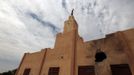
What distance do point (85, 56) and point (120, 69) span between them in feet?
11.5

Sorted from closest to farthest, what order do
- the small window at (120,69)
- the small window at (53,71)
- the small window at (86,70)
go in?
the small window at (120,69)
the small window at (86,70)
the small window at (53,71)

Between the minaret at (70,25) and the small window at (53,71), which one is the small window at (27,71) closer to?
the small window at (53,71)

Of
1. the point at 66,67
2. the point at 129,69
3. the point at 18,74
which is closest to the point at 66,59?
Answer: the point at 66,67

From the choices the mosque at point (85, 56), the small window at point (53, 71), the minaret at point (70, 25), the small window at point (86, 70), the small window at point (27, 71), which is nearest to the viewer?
the mosque at point (85, 56)

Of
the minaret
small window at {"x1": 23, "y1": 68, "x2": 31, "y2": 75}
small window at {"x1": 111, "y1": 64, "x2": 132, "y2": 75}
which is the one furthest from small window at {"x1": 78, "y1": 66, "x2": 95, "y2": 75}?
small window at {"x1": 23, "y1": 68, "x2": 31, "y2": 75}

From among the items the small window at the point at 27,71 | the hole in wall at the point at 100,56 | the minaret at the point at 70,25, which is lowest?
the small window at the point at 27,71

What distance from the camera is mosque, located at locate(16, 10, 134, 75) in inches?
374

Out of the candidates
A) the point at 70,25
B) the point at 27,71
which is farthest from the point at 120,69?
the point at 27,71

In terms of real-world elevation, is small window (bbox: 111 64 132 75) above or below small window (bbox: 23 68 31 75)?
below

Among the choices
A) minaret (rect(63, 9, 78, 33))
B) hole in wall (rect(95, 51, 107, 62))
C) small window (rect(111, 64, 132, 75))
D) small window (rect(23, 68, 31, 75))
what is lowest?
small window (rect(111, 64, 132, 75))

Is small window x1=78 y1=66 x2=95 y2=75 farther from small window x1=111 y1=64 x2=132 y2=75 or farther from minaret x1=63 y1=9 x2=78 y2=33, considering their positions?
minaret x1=63 y1=9 x2=78 y2=33

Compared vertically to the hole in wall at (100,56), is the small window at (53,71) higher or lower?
lower

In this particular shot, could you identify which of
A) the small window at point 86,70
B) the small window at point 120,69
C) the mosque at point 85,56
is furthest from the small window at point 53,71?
the small window at point 120,69

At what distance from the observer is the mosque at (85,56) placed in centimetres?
950
